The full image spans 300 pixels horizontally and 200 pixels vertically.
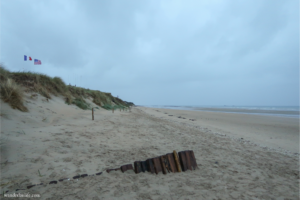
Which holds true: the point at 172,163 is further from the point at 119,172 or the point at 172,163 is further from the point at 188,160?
the point at 119,172

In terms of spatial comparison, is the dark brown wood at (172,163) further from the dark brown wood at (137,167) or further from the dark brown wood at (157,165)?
the dark brown wood at (137,167)

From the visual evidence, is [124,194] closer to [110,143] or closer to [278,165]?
[110,143]

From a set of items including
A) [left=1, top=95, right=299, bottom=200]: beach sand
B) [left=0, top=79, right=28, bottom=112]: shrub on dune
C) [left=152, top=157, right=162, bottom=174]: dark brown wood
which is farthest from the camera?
[left=0, top=79, right=28, bottom=112]: shrub on dune

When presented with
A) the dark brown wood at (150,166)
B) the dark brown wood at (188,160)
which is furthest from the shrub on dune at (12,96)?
the dark brown wood at (188,160)

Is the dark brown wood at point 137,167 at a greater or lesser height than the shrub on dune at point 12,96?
lesser

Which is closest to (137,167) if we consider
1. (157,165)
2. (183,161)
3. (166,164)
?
(157,165)

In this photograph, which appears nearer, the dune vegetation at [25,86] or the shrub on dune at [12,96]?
the shrub on dune at [12,96]

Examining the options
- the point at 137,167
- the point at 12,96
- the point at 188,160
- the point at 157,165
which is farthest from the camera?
the point at 12,96

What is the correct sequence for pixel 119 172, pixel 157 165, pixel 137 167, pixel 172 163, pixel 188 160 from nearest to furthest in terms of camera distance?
1. pixel 119 172
2. pixel 137 167
3. pixel 157 165
4. pixel 172 163
5. pixel 188 160

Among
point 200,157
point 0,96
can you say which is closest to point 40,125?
point 0,96

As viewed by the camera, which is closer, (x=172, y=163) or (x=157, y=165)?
(x=157, y=165)

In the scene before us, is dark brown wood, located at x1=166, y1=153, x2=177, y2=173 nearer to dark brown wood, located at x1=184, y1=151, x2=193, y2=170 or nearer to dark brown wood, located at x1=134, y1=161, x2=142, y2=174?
dark brown wood, located at x1=184, y1=151, x2=193, y2=170

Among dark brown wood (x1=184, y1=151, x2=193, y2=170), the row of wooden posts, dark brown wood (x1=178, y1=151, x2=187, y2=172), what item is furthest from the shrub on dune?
dark brown wood (x1=184, y1=151, x2=193, y2=170)

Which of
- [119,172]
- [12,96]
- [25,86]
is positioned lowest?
[119,172]
